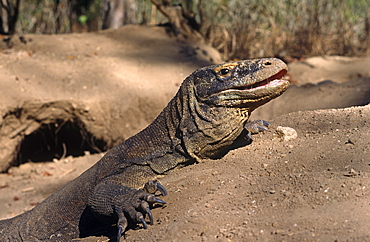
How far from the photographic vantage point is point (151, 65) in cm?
1013

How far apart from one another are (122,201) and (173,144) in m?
0.77

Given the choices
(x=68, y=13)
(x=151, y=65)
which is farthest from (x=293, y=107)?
(x=68, y=13)

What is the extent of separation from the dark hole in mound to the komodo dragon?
450 cm

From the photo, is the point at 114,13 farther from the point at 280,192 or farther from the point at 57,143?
the point at 280,192

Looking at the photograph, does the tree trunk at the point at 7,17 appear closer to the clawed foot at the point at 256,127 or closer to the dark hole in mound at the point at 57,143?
the dark hole in mound at the point at 57,143

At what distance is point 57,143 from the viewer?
1000 centimetres

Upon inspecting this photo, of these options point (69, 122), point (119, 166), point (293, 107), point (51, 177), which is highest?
point (119, 166)

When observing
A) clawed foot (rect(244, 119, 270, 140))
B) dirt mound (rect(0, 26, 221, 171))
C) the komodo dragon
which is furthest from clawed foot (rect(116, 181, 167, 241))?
dirt mound (rect(0, 26, 221, 171))

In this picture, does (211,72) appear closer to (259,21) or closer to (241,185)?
(241,185)

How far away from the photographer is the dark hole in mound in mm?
9367

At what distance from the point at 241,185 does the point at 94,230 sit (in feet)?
5.66

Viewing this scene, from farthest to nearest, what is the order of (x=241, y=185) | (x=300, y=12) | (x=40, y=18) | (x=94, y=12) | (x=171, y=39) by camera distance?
(x=94, y=12) → (x=40, y=18) → (x=300, y=12) → (x=171, y=39) → (x=241, y=185)

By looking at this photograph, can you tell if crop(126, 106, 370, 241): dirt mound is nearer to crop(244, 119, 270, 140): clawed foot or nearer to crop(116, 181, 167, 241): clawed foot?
crop(116, 181, 167, 241): clawed foot

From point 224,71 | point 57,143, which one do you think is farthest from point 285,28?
point 224,71
